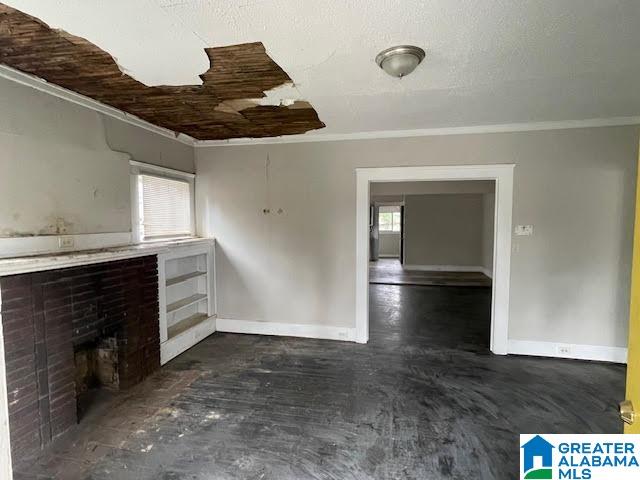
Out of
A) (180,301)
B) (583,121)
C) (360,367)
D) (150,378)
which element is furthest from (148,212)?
(583,121)

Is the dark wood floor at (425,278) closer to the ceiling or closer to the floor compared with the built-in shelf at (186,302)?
closer to the floor

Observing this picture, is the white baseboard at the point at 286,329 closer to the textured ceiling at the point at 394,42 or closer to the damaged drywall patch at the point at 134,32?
the textured ceiling at the point at 394,42

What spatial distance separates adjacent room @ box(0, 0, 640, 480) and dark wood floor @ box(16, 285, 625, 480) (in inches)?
0.8

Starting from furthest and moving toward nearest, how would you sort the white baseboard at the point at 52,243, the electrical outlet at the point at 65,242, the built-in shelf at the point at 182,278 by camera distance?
the built-in shelf at the point at 182,278 < the electrical outlet at the point at 65,242 < the white baseboard at the point at 52,243

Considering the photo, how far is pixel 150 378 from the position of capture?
3.09 metres

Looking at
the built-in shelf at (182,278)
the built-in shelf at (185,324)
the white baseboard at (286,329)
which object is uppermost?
the built-in shelf at (182,278)

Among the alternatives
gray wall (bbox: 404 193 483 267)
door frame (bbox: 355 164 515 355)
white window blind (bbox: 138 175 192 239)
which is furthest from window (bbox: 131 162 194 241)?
gray wall (bbox: 404 193 483 267)

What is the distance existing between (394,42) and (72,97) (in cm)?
246

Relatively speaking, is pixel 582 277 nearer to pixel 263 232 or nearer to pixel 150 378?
pixel 263 232

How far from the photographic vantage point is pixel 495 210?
359cm

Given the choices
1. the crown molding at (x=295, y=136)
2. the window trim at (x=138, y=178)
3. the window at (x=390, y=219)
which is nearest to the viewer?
the crown molding at (x=295, y=136)

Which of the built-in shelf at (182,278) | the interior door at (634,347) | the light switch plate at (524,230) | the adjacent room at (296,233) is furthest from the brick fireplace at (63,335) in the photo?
the light switch plate at (524,230)

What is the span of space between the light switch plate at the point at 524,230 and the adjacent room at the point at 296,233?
0.07 feet

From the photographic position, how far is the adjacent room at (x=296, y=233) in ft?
5.81
